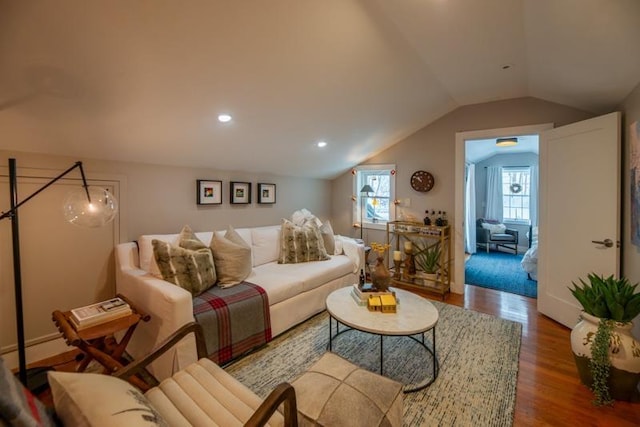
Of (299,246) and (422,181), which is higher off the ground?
(422,181)

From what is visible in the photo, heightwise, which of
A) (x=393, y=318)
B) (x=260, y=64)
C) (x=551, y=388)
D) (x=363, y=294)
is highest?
(x=260, y=64)

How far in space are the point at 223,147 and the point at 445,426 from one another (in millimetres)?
2886

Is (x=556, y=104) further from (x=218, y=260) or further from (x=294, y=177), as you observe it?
(x=218, y=260)

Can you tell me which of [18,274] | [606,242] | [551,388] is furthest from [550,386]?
[18,274]

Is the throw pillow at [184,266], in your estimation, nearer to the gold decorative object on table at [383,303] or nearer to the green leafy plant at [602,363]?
the gold decorative object on table at [383,303]

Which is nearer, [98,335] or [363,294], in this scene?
[98,335]

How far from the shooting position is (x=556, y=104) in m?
3.16

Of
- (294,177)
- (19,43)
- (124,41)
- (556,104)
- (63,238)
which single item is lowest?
(63,238)

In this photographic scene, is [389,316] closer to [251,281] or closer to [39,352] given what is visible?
[251,281]

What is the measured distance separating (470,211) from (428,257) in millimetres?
3374

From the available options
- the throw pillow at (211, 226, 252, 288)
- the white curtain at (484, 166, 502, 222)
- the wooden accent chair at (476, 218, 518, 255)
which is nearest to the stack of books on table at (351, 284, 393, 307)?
the throw pillow at (211, 226, 252, 288)

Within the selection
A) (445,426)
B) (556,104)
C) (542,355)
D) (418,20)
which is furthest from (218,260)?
(556,104)

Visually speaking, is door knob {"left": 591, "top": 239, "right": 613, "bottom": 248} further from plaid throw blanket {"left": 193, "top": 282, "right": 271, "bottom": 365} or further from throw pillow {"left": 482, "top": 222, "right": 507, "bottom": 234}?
throw pillow {"left": 482, "top": 222, "right": 507, "bottom": 234}

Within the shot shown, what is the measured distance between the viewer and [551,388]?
6.54ft
